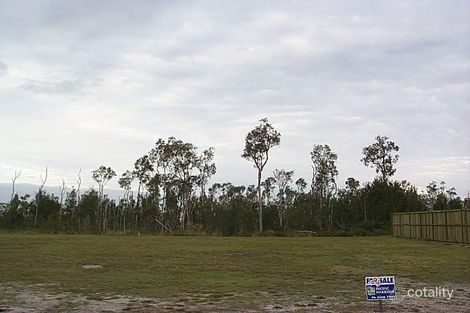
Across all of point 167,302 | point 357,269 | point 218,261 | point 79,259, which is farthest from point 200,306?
point 79,259

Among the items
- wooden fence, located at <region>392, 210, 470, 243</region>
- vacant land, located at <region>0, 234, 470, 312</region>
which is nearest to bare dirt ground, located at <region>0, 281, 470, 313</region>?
vacant land, located at <region>0, 234, 470, 312</region>

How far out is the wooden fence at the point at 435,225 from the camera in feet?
94.3

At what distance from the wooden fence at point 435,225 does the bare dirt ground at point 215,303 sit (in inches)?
778

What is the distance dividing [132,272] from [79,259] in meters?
4.54

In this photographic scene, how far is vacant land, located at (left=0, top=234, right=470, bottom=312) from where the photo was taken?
364 inches

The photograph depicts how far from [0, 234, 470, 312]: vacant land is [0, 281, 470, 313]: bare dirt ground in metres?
0.02

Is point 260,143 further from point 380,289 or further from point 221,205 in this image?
point 380,289

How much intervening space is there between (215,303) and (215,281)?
3.23 m

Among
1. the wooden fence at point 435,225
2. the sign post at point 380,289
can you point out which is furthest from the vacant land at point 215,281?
the wooden fence at point 435,225

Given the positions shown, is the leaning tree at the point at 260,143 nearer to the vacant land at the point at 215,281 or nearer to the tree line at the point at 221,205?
the tree line at the point at 221,205

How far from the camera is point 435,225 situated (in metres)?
32.5

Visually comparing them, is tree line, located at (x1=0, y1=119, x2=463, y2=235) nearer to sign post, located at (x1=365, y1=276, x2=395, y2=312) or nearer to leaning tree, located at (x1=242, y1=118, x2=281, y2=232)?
leaning tree, located at (x1=242, y1=118, x2=281, y2=232)

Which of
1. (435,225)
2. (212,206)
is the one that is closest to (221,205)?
(212,206)

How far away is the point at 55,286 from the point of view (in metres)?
11.7
